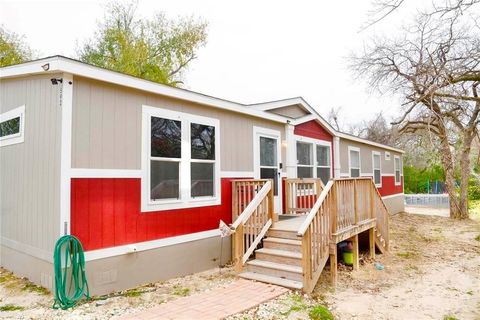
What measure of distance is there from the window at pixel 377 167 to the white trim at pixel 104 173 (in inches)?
433

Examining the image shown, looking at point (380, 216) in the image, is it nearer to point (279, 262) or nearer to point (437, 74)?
point (279, 262)

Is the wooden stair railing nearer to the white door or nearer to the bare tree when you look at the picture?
the white door

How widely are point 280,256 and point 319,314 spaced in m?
1.29

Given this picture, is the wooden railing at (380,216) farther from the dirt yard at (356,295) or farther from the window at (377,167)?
the window at (377,167)

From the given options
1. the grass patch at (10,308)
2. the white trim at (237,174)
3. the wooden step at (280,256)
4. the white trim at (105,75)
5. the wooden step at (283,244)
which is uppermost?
the white trim at (105,75)

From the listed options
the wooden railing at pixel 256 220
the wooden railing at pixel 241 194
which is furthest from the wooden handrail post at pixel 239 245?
the wooden railing at pixel 241 194

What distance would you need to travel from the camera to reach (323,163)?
942 centimetres

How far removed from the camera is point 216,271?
5.56m

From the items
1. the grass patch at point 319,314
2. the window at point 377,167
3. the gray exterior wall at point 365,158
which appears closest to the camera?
the grass patch at point 319,314

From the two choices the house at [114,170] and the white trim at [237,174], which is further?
the white trim at [237,174]

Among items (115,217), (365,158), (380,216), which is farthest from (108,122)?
(365,158)

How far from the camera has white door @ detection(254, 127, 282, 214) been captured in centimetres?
691

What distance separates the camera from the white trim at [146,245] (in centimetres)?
414

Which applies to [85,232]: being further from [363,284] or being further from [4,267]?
[363,284]
